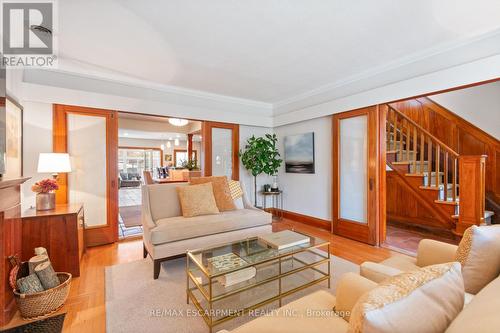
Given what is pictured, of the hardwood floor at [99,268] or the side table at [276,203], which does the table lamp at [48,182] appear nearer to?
the hardwood floor at [99,268]

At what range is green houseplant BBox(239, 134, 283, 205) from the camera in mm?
4711

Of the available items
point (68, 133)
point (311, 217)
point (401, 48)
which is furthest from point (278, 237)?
point (68, 133)

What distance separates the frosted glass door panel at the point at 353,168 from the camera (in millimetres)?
3605

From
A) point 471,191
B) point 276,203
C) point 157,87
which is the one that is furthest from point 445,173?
point 157,87

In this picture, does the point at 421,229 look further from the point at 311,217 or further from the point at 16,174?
the point at 16,174

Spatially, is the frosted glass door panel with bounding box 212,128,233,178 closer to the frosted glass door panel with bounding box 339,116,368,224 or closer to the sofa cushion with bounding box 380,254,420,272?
the frosted glass door panel with bounding box 339,116,368,224

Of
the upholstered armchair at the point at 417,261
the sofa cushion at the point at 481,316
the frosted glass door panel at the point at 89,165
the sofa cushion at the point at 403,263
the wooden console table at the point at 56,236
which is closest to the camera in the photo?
the sofa cushion at the point at 481,316

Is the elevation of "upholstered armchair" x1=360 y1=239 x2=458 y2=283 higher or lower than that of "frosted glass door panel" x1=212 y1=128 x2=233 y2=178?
lower

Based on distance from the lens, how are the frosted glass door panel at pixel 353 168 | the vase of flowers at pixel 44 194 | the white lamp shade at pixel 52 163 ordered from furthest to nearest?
the frosted glass door panel at pixel 353 168 → the white lamp shade at pixel 52 163 → the vase of flowers at pixel 44 194

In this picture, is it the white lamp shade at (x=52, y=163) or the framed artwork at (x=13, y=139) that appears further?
the white lamp shade at (x=52, y=163)

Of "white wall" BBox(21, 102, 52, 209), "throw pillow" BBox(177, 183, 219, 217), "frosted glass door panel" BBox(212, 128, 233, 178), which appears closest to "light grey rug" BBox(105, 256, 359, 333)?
"throw pillow" BBox(177, 183, 219, 217)

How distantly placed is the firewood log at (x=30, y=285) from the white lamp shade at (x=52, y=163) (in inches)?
50.7

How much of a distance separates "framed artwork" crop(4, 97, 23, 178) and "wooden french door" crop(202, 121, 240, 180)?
8.41 feet

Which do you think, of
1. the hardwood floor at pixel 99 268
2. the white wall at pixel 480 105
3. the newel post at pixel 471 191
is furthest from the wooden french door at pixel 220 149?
the white wall at pixel 480 105
